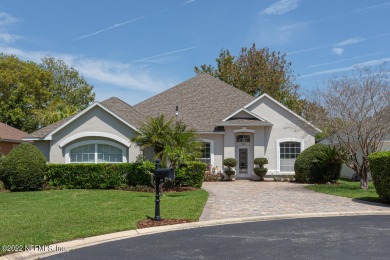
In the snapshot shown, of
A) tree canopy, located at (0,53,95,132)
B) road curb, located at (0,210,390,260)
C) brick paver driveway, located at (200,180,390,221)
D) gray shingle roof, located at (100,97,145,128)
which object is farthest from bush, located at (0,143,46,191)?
tree canopy, located at (0,53,95,132)

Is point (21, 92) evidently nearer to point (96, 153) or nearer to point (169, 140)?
point (96, 153)

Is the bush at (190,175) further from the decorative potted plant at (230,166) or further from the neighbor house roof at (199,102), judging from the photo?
the neighbor house roof at (199,102)

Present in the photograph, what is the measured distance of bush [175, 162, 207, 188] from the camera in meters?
19.5

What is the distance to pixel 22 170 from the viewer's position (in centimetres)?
1955

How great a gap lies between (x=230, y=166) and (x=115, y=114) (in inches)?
331

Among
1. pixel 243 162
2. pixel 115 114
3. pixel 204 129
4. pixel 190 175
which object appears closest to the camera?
pixel 190 175

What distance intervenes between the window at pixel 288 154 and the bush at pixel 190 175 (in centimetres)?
879

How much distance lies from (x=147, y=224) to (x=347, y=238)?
4.80 meters

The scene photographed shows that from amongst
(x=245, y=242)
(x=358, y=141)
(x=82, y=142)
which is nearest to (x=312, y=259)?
(x=245, y=242)

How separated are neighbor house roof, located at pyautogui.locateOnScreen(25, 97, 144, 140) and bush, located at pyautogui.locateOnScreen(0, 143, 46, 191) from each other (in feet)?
6.93

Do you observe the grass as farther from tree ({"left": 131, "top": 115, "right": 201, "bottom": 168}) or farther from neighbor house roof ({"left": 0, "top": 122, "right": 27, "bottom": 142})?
neighbor house roof ({"left": 0, "top": 122, "right": 27, "bottom": 142})

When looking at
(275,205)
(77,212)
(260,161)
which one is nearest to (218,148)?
(260,161)

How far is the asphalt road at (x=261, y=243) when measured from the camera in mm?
7355

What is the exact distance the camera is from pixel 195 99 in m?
31.1
